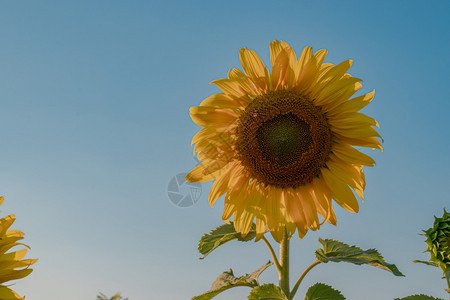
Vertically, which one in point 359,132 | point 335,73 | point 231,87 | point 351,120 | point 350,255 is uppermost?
point 335,73

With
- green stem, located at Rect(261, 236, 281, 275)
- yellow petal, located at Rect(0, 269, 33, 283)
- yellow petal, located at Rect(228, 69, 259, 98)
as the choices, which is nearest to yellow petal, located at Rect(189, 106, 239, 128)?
yellow petal, located at Rect(228, 69, 259, 98)

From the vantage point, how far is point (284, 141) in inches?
206

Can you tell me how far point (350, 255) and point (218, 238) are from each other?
138cm

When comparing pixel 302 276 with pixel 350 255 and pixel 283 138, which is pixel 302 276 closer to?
pixel 350 255

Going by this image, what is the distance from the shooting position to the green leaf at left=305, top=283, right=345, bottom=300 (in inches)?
187

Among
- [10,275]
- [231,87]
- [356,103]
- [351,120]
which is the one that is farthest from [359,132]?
[10,275]

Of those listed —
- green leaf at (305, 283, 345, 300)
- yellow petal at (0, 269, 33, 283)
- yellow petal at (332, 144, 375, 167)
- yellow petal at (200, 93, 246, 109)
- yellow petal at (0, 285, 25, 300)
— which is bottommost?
yellow petal at (0, 285, 25, 300)

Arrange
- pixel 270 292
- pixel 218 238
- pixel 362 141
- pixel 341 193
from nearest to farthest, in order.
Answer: pixel 270 292
pixel 362 141
pixel 341 193
pixel 218 238

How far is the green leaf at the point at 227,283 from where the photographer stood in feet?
16.3

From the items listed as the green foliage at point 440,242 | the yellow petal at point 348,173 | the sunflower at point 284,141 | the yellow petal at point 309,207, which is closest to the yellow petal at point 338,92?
the sunflower at point 284,141

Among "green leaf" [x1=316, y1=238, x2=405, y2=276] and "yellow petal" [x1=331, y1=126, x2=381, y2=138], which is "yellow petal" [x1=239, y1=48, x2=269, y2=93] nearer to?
"yellow petal" [x1=331, y1=126, x2=381, y2=138]

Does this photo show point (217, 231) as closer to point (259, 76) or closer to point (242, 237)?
point (242, 237)

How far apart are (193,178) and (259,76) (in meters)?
1.27

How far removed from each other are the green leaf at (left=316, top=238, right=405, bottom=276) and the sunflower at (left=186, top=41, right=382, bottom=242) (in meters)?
0.27
